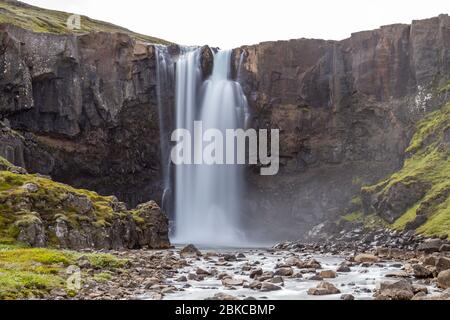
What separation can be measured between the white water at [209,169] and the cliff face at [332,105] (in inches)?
148

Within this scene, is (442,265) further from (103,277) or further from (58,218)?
(58,218)

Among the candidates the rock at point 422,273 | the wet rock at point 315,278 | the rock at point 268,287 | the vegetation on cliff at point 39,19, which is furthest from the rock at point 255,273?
the vegetation on cliff at point 39,19

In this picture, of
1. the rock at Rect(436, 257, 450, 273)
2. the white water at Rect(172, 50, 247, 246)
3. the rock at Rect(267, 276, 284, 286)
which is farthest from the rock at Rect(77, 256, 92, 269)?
the white water at Rect(172, 50, 247, 246)

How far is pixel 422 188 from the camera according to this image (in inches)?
3049

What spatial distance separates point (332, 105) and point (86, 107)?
154 ft

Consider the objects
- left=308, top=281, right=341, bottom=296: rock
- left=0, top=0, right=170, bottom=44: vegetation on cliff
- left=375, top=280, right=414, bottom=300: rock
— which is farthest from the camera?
left=0, top=0, right=170, bottom=44: vegetation on cliff

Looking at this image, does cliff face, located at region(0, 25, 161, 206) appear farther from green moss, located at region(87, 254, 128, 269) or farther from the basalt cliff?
green moss, located at region(87, 254, 128, 269)

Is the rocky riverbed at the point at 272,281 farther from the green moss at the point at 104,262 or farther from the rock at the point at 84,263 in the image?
the green moss at the point at 104,262

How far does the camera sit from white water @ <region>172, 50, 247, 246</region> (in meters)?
102

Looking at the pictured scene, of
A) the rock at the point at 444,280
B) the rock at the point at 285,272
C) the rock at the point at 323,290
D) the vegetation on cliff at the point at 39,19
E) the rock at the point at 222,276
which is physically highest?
the vegetation on cliff at the point at 39,19

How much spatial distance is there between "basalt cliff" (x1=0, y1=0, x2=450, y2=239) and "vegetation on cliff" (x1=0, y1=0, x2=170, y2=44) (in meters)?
42.1

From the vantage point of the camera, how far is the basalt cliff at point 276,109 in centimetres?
9319
